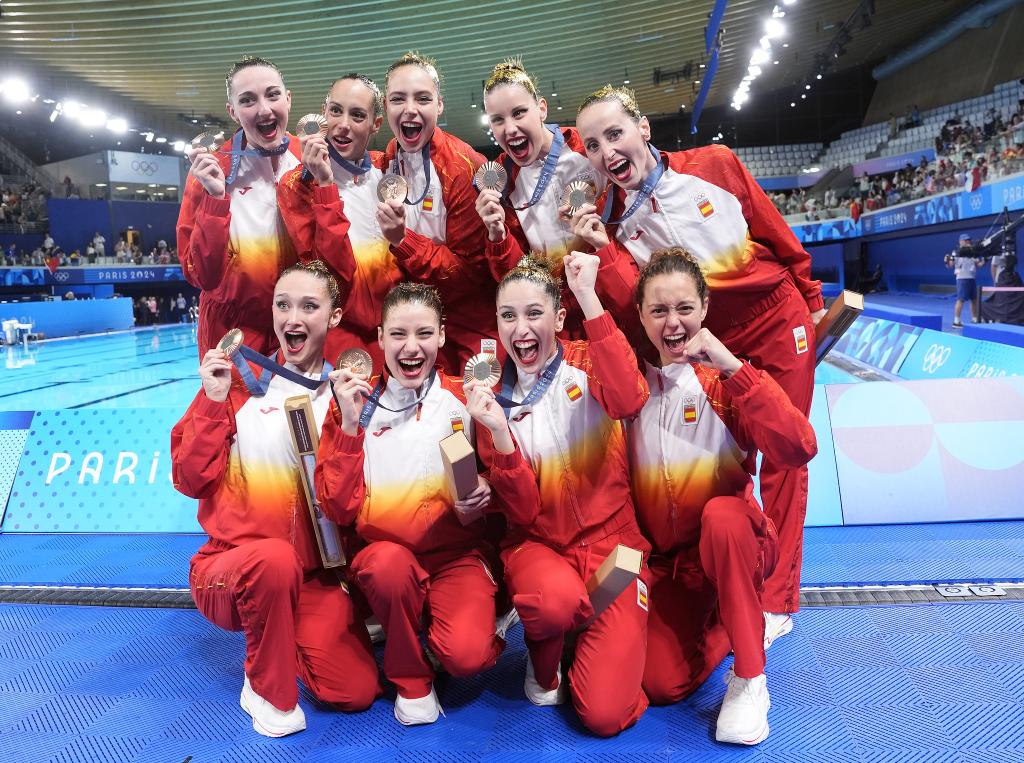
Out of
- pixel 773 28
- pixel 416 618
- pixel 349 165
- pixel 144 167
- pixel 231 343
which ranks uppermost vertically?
pixel 144 167

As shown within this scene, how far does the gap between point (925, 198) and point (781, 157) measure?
51.6 feet

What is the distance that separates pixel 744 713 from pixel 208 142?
10.4ft

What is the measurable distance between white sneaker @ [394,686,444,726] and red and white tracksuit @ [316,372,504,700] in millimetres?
25

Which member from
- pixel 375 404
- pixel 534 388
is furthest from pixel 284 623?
pixel 534 388

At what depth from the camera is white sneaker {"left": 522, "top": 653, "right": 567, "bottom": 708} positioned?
2.78m

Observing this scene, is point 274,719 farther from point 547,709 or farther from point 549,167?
point 549,167

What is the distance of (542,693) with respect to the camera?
2.79 m

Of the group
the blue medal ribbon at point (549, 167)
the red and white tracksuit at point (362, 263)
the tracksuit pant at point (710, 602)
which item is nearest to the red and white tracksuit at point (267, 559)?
the red and white tracksuit at point (362, 263)

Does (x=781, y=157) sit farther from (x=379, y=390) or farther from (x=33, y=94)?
(x=379, y=390)

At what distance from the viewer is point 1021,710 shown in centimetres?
249

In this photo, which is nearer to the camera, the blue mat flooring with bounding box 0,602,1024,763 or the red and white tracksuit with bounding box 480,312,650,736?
the blue mat flooring with bounding box 0,602,1024,763

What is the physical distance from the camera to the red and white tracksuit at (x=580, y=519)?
8.63 ft

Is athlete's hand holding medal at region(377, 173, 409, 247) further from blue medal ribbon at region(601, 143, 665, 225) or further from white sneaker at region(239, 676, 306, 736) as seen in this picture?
white sneaker at region(239, 676, 306, 736)

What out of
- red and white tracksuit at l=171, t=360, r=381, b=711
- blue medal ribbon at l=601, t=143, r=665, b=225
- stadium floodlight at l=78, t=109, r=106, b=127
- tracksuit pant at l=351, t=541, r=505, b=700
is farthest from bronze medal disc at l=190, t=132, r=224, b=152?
stadium floodlight at l=78, t=109, r=106, b=127
